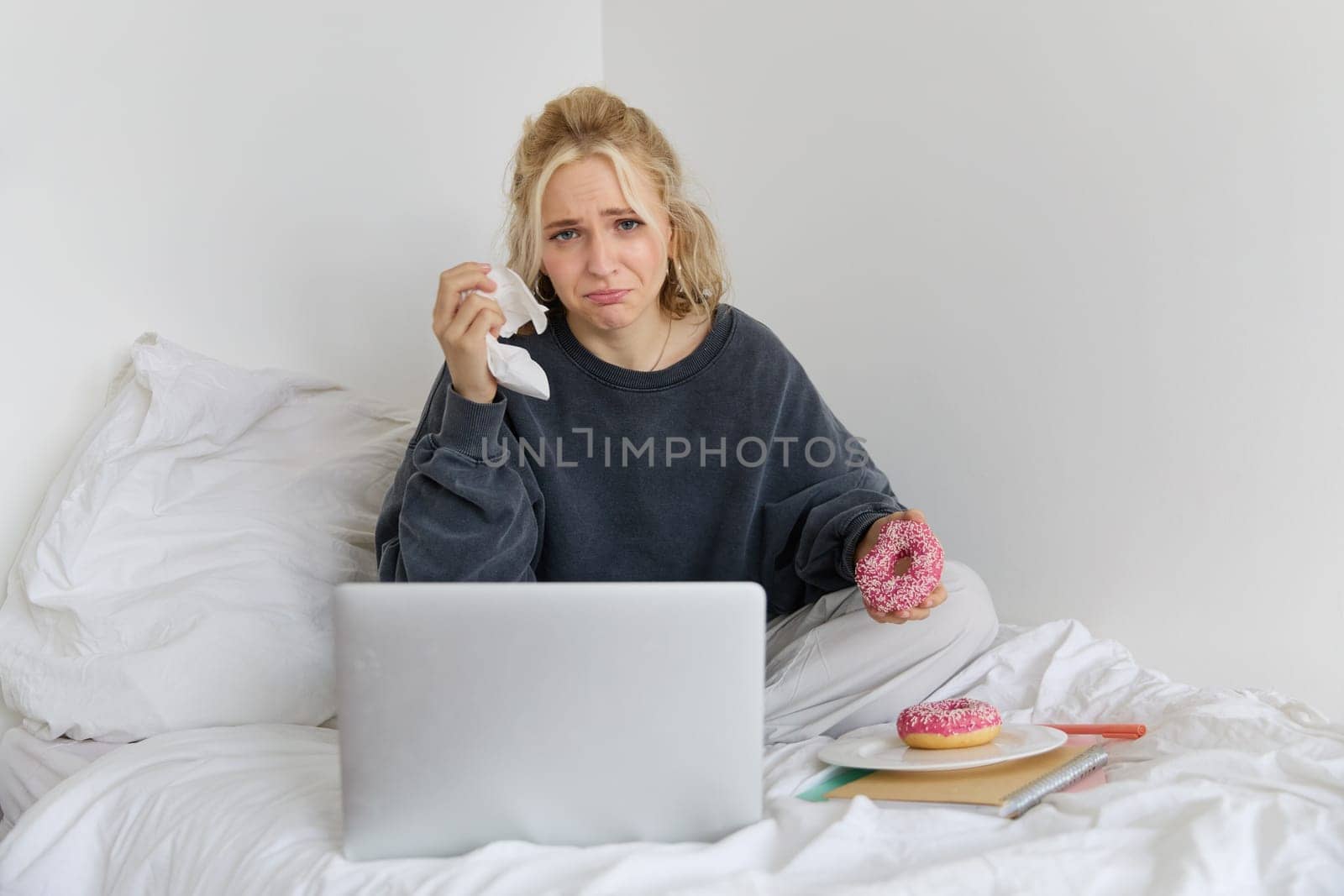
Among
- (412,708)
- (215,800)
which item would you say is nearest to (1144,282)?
(412,708)

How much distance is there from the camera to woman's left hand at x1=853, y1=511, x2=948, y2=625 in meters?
1.44

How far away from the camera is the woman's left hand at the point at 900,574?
1.44 metres

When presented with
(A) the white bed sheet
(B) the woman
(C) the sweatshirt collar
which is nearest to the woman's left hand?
(B) the woman

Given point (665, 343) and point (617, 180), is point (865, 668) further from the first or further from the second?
point (617, 180)

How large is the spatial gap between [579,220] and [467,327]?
257 millimetres

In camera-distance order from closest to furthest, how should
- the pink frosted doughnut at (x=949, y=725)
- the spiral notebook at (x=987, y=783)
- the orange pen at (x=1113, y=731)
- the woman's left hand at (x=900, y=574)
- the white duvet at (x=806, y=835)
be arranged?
the white duvet at (x=806, y=835)
the spiral notebook at (x=987, y=783)
the pink frosted doughnut at (x=949, y=725)
the orange pen at (x=1113, y=731)
the woman's left hand at (x=900, y=574)

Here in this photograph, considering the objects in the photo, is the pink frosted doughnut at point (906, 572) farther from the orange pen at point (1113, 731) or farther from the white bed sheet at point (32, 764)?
the white bed sheet at point (32, 764)

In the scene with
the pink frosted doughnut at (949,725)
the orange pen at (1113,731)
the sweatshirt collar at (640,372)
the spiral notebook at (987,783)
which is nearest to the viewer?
the spiral notebook at (987,783)

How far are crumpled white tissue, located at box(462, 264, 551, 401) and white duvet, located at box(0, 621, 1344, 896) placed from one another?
1.64 feet

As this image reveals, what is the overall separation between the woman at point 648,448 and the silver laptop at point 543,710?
51 centimetres

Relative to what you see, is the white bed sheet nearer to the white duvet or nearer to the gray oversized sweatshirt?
the white duvet

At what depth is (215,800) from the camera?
1198 millimetres

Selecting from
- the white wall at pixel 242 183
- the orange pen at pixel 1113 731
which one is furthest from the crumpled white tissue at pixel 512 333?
the orange pen at pixel 1113 731

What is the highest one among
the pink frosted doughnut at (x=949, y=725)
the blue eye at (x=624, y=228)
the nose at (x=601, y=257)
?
the blue eye at (x=624, y=228)
